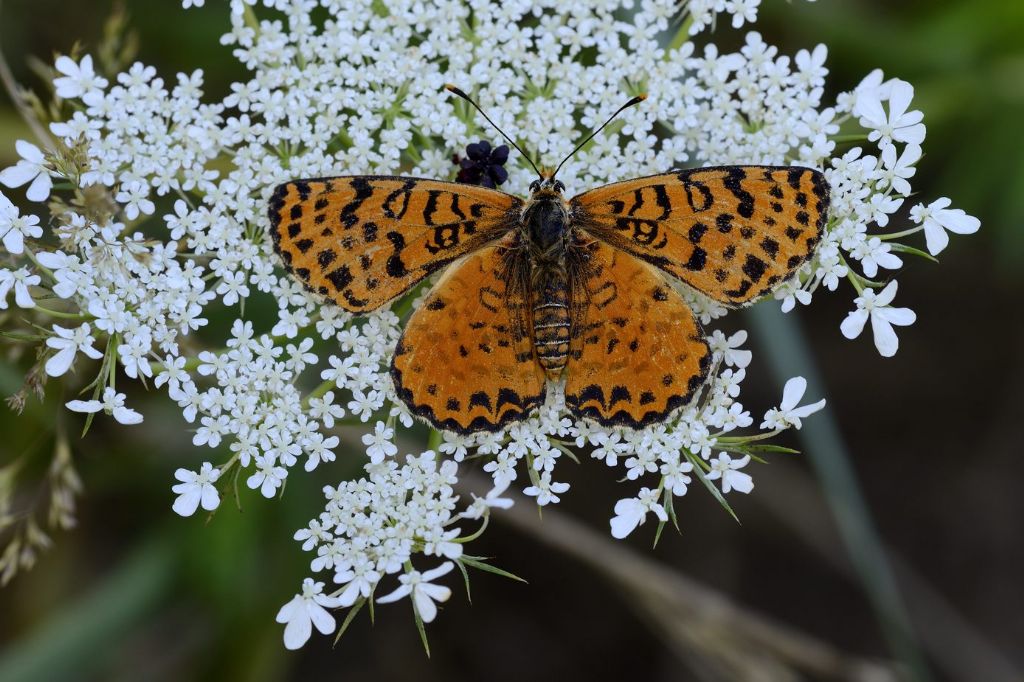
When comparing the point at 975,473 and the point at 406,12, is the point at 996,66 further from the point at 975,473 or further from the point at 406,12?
the point at 406,12

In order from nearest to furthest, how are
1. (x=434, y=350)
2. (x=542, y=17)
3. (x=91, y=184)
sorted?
(x=434, y=350) < (x=91, y=184) < (x=542, y=17)

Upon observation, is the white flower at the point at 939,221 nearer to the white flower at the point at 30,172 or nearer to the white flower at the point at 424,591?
the white flower at the point at 424,591

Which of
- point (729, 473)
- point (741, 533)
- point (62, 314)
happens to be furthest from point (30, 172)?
point (741, 533)

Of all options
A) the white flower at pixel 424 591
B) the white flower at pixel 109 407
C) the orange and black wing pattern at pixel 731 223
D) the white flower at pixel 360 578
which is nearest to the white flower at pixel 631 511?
the white flower at pixel 424 591

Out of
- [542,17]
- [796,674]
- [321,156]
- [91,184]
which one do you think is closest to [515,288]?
[321,156]

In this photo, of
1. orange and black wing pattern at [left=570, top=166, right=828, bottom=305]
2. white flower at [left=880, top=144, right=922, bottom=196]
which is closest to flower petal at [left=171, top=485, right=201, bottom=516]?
orange and black wing pattern at [left=570, top=166, right=828, bottom=305]

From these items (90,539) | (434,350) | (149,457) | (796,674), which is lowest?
(90,539)

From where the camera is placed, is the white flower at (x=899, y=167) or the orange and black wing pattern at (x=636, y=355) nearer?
the orange and black wing pattern at (x=636, y=355)
